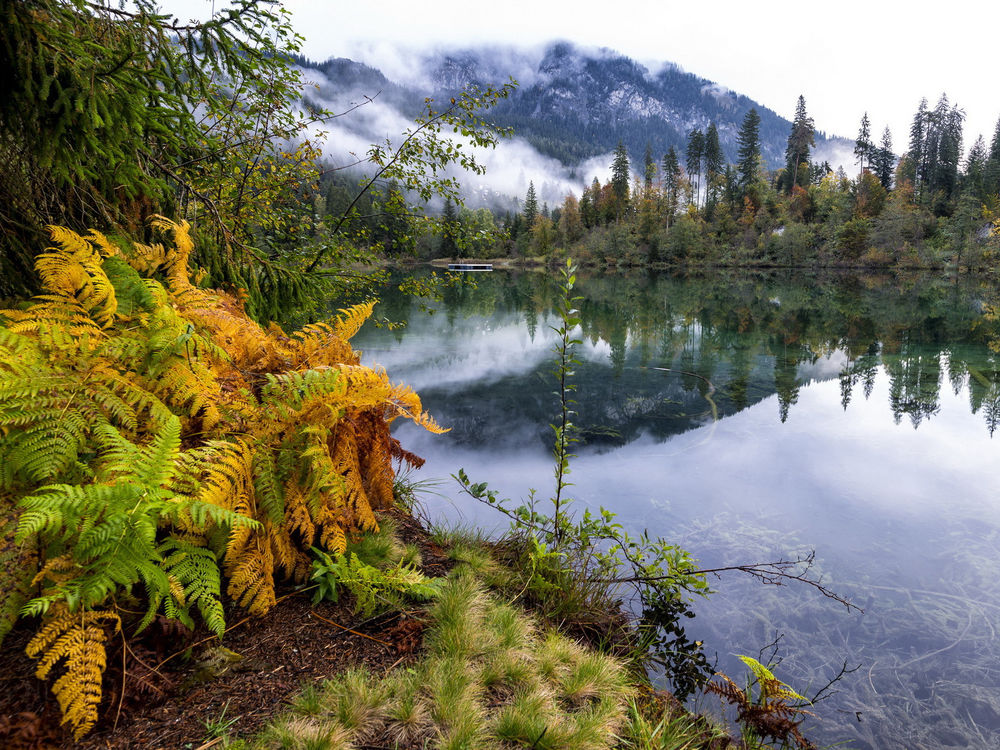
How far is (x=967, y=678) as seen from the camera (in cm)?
348

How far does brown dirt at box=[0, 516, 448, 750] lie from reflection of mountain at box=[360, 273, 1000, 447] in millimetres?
5613

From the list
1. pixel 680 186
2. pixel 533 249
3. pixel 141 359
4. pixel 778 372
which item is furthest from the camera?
pixel 533 249

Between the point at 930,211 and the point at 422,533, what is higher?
the point at 930,211

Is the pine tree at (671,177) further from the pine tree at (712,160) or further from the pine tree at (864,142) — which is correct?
the pine tree at (864,142)

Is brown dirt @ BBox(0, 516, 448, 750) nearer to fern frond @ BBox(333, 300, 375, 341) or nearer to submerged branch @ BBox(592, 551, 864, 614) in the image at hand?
fern frond @ BBox(333, 300, 375, 341)

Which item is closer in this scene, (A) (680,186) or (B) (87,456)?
(B) (87,456)

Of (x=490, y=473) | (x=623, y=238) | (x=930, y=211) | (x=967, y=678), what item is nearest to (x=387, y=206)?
(x=490, y=473)

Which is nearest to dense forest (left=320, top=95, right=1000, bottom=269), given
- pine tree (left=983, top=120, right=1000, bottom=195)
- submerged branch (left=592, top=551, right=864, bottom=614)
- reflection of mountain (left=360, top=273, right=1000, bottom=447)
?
pine tree (left=983, top=120, right=1000, bottom=195)

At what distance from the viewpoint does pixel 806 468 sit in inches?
289

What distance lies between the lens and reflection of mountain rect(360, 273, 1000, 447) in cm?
970

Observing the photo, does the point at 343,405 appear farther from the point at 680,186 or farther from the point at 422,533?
the point at 680,186

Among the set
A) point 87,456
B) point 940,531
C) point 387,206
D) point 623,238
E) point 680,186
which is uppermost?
point 680,186

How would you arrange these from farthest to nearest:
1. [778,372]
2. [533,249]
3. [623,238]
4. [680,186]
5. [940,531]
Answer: [533,249], [680,186], [623,238], [778,372], [940,531]

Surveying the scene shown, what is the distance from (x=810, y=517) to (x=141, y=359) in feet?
22.1
